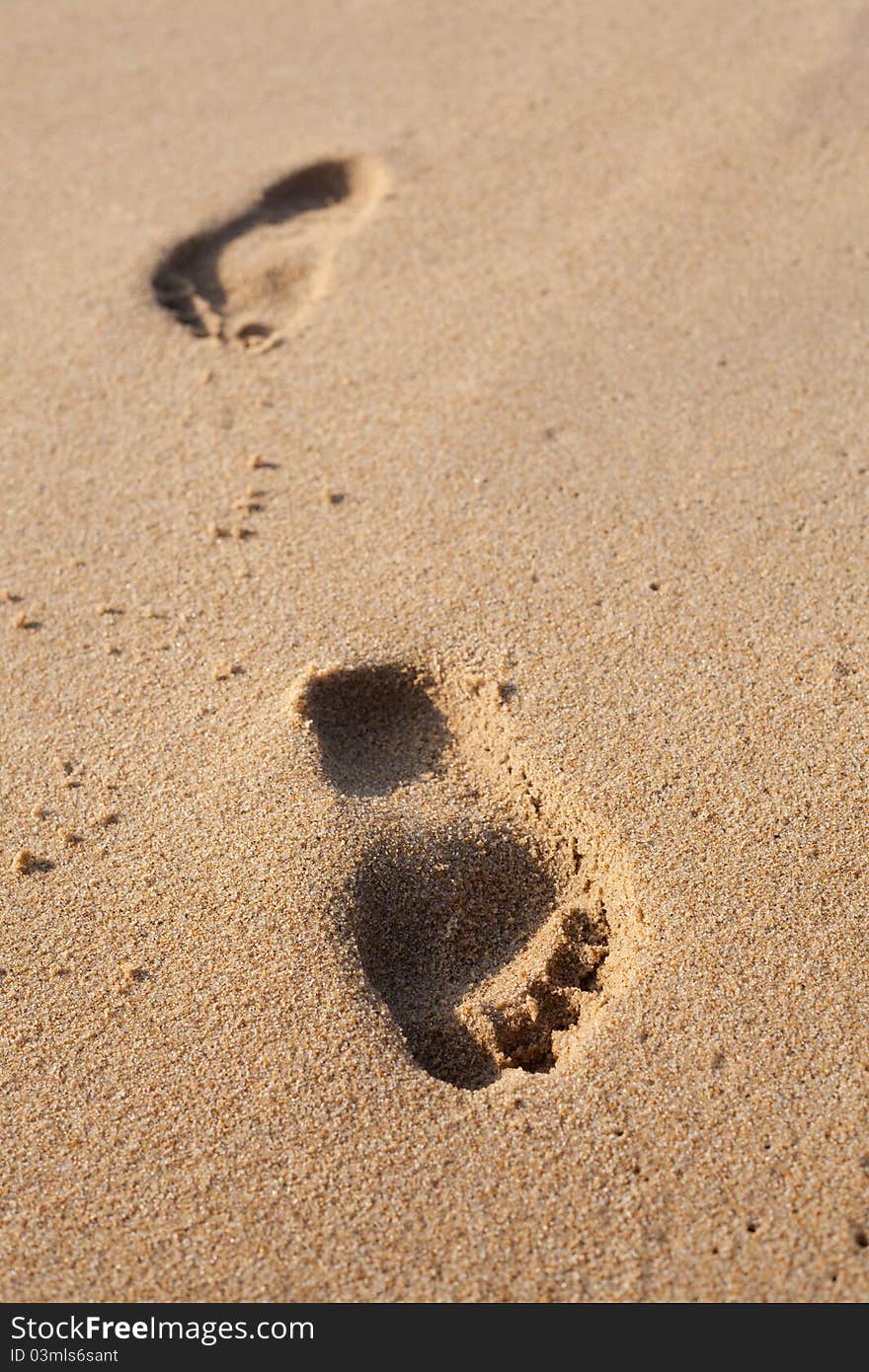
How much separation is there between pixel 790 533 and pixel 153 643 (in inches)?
44.3

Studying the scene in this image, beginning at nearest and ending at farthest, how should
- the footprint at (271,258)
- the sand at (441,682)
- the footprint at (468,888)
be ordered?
the sand at (441,682) → the footprint at (468,888) → the footprint at (271,258)

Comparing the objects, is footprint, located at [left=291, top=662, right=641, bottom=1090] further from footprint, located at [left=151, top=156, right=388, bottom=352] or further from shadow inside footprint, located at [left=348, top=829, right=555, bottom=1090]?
footprint, located at [left=151, top=156, right=388, bottom=352]

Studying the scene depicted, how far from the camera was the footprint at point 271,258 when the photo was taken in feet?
9.15

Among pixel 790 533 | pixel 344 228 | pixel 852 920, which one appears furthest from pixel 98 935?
pixel 344 228

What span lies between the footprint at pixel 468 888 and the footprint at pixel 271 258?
1079mm

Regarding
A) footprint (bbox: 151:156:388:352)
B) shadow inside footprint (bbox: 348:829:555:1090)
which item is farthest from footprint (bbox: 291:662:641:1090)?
footprint (bbox: 151:156:388:352)

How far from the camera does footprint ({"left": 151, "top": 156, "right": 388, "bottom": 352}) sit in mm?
2789

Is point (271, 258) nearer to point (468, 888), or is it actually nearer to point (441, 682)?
point (441, 682)

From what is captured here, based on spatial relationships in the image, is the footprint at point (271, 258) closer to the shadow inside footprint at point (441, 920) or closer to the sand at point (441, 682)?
the sand at point (441, 682)

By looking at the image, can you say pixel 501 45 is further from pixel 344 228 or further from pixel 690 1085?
pixel 690 1085

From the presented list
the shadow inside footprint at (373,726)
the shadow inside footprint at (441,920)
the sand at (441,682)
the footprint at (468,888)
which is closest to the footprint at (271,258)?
the sand at (441,682)

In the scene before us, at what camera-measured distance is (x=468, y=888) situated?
73.0 inches
